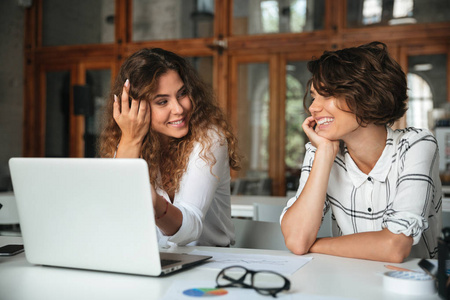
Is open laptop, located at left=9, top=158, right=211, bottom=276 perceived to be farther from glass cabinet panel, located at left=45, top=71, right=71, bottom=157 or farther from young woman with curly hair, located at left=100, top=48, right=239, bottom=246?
glass cabinet panel, located at left=45, top=71, right=71, bottom=157

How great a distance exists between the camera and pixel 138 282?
3.91 feet

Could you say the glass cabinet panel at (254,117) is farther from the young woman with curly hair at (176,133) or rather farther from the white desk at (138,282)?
the white desk at (138,282)

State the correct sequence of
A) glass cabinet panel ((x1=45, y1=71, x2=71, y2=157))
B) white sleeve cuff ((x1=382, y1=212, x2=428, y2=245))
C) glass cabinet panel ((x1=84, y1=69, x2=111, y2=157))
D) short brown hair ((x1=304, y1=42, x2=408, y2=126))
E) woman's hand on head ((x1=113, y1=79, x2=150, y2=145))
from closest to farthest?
white sleeve cuff ((x1=382, y1=212, x2=428, y2=245))
short brown hair ((x1=304, y1=42, x2=408, y2=126))
woman's hand on head ((x1=113, y1=79, x2=150, y2=145))
glass cabinet panel ((x1=84, y1=69, x2=111, y2=157))
glass cabinet panel ((x1=45, y1=71, x2=71, y2=157))

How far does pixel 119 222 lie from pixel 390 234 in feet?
2.74

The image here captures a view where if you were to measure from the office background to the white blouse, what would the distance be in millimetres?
4297

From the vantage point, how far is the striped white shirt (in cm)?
164

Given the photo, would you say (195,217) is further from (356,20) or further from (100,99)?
(100,99)

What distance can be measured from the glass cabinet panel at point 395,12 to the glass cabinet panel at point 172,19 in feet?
6.81

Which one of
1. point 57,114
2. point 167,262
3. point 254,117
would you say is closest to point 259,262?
point 167,262

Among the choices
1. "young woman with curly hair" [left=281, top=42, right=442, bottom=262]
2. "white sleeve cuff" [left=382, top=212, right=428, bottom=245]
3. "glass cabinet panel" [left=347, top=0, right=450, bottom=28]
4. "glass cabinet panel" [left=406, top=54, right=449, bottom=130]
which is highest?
"glass cabinet panel" [left=347, top=0, right=450, bottom=28]

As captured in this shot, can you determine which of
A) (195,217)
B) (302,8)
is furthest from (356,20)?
(195,217)

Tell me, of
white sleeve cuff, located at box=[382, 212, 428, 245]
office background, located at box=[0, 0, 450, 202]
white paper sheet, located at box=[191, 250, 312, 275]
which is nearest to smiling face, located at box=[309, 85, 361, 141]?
white sleeve cuff, located at box=[382, 212, 428, 245]

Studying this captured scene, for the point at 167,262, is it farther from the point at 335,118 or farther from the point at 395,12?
the point at 395,12

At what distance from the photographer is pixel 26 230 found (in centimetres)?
136
